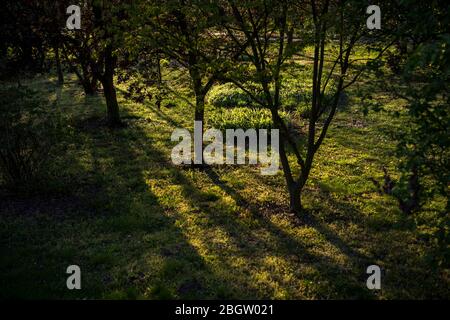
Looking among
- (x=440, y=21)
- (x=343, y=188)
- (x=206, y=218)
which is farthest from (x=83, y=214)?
(x=440, y=21)

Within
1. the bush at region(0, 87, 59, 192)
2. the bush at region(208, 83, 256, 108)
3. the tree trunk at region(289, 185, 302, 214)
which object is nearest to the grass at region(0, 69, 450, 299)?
the tree trunk at region(289, 185, 302, 214)

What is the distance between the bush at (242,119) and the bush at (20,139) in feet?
21.6

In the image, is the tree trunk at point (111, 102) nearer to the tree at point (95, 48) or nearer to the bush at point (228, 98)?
the tree at point (95, 48)

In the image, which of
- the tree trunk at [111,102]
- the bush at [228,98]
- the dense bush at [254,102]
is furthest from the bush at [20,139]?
the bush at [228,98]

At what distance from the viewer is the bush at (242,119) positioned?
52.1 feet

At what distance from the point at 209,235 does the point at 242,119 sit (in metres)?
7.92

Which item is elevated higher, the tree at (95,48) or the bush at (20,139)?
the tree at (95,48)

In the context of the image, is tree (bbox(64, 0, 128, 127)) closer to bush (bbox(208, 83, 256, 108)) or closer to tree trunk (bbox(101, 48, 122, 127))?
tree trunk (bbox(101, 48, 122, 127))

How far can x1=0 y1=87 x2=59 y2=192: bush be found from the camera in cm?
1058

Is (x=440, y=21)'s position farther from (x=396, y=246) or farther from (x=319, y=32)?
(x=396, y=246)

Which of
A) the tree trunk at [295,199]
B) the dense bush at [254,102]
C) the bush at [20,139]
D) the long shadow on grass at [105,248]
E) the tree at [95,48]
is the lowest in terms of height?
the long shadow on grass at [105,248]

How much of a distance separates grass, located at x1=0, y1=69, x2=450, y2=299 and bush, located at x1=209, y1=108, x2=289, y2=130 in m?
2.67


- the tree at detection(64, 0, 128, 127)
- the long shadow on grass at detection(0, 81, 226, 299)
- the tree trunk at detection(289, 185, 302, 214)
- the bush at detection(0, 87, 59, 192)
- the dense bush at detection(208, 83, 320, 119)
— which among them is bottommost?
the long shadow on grass at detection(0, 81, 226, 299)
